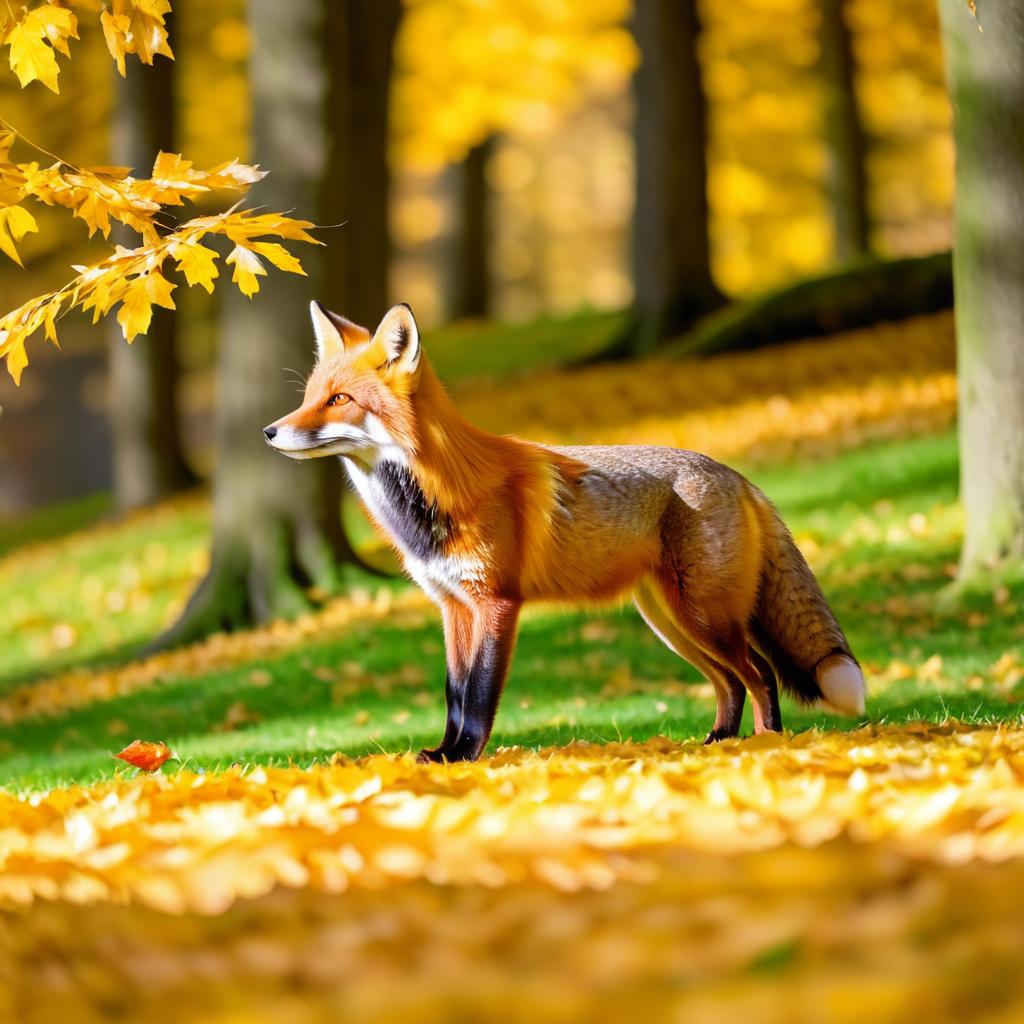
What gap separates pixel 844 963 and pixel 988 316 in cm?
611

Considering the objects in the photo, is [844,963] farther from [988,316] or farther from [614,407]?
[614,407]

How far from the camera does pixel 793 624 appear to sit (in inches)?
227

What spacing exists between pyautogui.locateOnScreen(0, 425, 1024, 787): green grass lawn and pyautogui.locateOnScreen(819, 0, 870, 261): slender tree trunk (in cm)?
1096

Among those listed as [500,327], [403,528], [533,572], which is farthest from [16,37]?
[500,327]

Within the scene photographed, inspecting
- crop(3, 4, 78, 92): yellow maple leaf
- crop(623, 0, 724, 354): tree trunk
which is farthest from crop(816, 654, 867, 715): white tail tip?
crop(623, 0, 724, 354): tree trunk

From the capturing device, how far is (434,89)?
21.5m

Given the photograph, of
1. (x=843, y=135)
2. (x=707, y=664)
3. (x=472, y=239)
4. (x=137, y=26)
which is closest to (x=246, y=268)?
(x=137, y=26)

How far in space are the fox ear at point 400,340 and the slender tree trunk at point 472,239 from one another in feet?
66.4

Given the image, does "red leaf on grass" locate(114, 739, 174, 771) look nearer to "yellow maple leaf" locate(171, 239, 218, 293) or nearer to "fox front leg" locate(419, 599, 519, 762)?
"fox front leg" locate(419, 599, 519, 762)

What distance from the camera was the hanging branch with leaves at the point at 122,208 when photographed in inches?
210

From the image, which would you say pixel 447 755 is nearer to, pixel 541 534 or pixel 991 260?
pixel 541 534

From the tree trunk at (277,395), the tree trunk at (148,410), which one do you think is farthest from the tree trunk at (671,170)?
the tree trunk at (277,395)

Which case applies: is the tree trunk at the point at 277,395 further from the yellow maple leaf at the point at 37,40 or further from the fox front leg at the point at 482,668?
the fox front leg at the point at 482,668

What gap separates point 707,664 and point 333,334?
199cm
